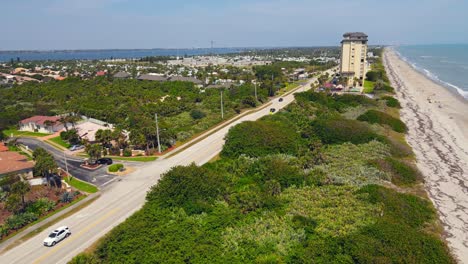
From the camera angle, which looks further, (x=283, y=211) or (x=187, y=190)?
(x=187, y=190)

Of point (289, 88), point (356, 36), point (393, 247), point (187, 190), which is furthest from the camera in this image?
point (289, 88)

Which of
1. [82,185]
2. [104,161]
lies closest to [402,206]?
[82,185]

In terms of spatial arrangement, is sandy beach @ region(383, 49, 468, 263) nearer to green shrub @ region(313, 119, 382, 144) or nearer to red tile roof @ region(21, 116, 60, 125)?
green shrub @ region(313, 119, 382, 144)

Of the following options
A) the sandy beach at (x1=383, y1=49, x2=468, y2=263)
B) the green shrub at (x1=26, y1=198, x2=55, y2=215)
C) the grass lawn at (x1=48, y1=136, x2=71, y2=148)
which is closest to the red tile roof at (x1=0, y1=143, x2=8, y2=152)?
the grass lawn at (x1=48, y1=136, x2=71, y2=148)

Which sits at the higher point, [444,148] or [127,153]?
[127,153]

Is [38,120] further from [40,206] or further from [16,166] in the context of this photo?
[40,206]

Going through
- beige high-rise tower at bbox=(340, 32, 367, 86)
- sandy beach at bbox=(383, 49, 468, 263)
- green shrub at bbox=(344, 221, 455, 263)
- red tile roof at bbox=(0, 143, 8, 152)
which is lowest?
sandy beach at bbox=(383, 49, 468, 263)

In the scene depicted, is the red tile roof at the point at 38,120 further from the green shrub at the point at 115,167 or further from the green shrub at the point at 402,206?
the green shrub at the point at 402,206
